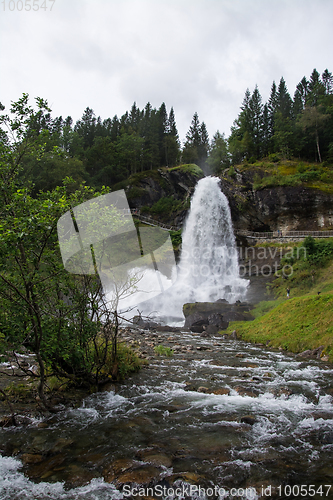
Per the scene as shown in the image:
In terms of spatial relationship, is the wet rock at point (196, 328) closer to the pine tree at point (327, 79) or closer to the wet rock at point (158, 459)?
the wet rock at point (158, 459)

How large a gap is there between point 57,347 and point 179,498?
3.34 m

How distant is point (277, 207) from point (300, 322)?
2504 cm

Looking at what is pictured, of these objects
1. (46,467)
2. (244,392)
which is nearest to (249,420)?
(244,392)

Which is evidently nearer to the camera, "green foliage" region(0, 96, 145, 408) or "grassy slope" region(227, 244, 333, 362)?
"green foliage" region(0, 96, 145, 408)

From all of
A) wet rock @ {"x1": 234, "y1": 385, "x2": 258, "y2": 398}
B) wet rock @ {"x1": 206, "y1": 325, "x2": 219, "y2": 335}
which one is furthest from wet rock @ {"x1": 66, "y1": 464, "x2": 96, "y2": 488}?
wet rock @ {"x1": 206, "y1": 325, "x2": 219, "y2": 335}

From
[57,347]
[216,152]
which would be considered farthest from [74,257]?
[216,152]

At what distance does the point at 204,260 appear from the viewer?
33719mm

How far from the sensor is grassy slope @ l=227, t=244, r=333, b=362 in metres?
12.4

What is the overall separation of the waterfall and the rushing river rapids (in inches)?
715

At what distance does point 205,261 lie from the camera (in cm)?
3359

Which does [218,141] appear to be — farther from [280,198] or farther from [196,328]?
[196,328]

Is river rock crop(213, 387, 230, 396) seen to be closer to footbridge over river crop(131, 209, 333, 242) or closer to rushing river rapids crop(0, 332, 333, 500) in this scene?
rushing river rapids crop(0, 332, 333, 500)

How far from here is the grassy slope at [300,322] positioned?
12352 millimetres

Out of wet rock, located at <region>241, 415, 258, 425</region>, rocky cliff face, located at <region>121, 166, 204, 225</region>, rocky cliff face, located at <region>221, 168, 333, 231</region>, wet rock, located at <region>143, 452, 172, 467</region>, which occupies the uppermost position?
rocky cliff face, located at <region>121, 166, 204, 225</region>
